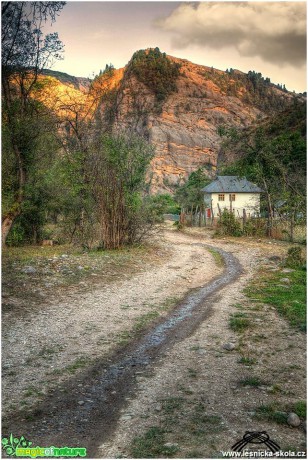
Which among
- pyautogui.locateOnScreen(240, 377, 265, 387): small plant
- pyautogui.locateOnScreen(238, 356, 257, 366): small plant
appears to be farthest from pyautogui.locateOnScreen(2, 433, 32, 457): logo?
pyautogui.locateOnScreen(238, 356, 257, 366): small plant

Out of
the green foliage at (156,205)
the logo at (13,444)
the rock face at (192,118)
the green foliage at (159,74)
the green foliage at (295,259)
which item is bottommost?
the logo at (13,444)

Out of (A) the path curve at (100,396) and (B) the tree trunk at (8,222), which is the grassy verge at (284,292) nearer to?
(A) the path curve at (100,396)

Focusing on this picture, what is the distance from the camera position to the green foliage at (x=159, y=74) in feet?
260

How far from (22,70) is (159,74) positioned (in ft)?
280

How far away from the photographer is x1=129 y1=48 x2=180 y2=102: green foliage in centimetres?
7925

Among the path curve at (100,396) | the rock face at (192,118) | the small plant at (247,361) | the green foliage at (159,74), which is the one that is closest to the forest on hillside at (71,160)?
the path curve at (100,396)

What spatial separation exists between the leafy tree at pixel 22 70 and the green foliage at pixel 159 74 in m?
70.1

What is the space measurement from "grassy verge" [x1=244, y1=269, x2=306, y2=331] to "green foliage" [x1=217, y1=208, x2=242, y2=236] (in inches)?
486

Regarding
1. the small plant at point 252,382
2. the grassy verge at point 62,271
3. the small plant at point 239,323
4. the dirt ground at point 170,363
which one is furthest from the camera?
the grassy verge at point 62,271

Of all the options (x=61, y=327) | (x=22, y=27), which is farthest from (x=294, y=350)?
(x=22, y=27)

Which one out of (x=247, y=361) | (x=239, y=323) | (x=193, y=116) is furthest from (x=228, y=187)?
(x=193, y=116)

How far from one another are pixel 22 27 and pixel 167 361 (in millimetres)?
7489

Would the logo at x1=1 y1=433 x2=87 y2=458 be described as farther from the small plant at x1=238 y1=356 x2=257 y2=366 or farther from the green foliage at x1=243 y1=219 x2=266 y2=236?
the green foliage at x1=243 y1=219 x2=266 y2=236

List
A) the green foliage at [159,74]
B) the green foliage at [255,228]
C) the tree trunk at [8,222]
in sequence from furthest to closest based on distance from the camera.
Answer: the green foliage at [159,74] < the green foliage at [255,228] < the tree trunk at [8,222]
